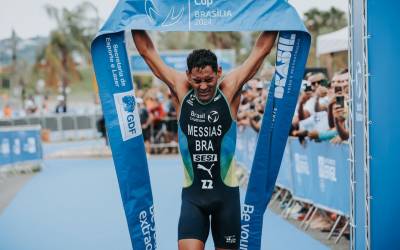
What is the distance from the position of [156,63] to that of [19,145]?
1418 cm

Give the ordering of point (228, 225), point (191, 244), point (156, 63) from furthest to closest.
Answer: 1. point (156, 63)
2. point (228, 225)
3. point (191, 244)

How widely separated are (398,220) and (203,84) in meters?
2.88

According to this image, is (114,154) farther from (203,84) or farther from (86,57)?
(86,57)

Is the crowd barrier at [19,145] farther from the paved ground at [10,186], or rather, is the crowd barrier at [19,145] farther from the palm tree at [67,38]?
the palm tree at [67,38]

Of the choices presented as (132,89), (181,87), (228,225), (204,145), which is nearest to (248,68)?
(181,87)

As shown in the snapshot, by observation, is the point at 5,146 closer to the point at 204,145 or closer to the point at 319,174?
the point at 319,174

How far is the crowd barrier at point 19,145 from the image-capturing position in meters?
18.5

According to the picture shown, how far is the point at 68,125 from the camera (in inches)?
1380

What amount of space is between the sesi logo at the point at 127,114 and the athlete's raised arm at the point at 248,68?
0.90 meters

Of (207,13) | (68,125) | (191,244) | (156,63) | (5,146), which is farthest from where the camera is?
(68,125)

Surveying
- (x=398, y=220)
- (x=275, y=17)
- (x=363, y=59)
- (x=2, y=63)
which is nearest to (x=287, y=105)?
(x=275, y=17)

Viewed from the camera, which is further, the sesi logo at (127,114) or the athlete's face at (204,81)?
the sesi logo at (127,114)

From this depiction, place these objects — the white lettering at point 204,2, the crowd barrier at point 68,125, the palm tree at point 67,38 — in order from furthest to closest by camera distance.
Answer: the palm tree at point 67,38, the crowd barrier at point 68,125, the white lettering at point 204,2

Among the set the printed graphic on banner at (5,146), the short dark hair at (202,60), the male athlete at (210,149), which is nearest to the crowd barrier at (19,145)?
the printed graphic on banner at (5,146)
